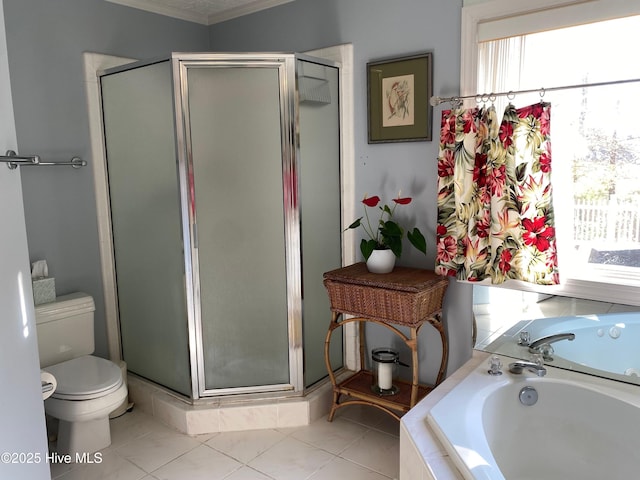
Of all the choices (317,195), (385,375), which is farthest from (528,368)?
(317,195)

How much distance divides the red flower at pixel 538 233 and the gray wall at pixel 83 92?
0.48 meters

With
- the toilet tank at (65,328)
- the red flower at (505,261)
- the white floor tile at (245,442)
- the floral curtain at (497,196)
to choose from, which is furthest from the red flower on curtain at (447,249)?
the toilet tank at (65,328)

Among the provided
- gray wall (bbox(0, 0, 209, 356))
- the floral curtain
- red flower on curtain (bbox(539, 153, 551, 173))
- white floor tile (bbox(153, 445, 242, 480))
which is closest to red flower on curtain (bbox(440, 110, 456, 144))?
the floral curtain

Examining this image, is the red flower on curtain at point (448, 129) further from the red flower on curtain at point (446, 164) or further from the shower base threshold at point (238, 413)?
the shower base threshold at point (238, 413)

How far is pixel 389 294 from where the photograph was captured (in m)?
2.38

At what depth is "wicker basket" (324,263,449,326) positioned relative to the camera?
2.35m

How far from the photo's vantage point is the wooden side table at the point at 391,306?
7.75 ft

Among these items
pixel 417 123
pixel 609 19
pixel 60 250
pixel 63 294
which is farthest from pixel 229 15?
pixel 609 19

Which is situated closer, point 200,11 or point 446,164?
point 446,164

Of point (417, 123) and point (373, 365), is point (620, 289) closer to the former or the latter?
point (417, 123)

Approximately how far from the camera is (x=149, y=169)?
2.71 metres

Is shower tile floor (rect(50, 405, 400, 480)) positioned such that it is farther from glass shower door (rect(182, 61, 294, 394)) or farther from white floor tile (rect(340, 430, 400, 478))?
glass shower door (rect(182, 61, 294, 394))

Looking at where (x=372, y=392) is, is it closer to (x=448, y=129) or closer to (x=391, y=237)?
(x=391, y=237)

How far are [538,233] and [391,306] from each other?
0.71m
